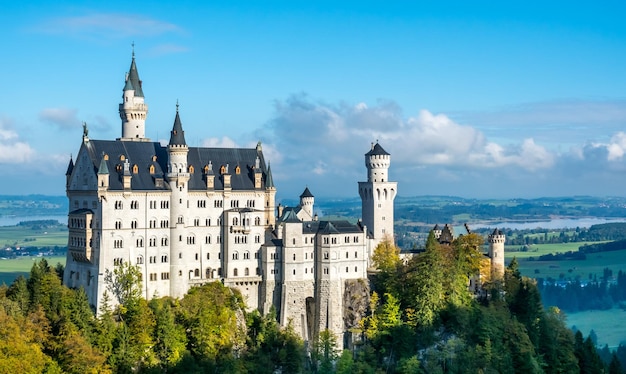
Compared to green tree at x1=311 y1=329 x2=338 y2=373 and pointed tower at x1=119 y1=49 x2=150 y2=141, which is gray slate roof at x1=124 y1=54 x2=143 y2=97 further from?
green tree at x1=311 y1=329 x2=338 y2=373

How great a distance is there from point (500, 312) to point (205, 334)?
3328cm

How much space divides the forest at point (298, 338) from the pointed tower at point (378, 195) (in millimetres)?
3428

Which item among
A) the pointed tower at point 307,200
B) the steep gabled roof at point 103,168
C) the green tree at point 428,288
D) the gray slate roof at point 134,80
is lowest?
the green tree at point 428,288

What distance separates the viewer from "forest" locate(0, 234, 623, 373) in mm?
83250

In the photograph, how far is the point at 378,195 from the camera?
352 feet

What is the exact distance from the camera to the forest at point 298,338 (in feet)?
273

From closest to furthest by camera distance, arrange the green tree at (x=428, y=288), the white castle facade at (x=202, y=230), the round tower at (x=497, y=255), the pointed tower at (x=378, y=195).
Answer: the white castle facade at (x=202, y=230) → the green tree at (x=428, y=288) → the round tower at (x=497, y=255) → the pointed tower at (x=378, y=195)

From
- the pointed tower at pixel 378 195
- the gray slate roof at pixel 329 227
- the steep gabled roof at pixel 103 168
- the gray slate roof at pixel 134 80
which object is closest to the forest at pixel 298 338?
the pointed tower at pixel 378 195

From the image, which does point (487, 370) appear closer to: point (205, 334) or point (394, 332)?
point (394, 332)

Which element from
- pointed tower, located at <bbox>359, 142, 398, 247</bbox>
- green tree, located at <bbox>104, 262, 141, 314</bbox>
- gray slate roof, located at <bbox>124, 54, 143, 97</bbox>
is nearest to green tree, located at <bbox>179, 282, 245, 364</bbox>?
green tree, located at <bbox>104, 262, 141, 314</bbox>

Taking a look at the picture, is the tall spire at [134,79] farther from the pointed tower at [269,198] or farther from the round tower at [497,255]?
the round tower at [497,255]

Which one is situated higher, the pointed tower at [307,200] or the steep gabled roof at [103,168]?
the steep gabled roof at [103,168]

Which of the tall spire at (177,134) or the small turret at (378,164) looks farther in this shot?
the small turret at (378,164)

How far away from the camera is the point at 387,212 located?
107562mm
